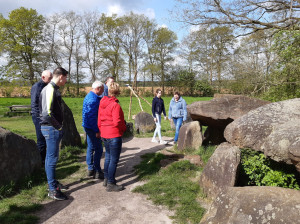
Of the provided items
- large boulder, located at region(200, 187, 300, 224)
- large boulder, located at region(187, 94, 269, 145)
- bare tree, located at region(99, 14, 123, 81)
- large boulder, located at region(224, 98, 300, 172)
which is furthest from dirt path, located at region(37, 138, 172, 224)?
bare tree, located at region(99, 14, 123, 81)

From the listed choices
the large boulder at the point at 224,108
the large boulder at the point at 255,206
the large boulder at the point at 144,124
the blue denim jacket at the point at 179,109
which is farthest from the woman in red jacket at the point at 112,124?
the large boulder at the point at 144,124

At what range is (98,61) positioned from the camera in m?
34.5

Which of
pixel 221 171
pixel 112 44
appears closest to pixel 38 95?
pixel 221 171

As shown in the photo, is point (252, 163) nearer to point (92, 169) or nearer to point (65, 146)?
point (92, 169)

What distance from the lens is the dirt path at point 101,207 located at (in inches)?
130

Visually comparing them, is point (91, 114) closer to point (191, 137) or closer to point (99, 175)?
point (99, 175)

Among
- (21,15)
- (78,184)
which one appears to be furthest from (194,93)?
(78,184)

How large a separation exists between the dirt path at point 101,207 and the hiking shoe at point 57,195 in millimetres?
70

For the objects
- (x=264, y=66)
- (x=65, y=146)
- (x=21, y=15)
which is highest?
(x=21, y=15)

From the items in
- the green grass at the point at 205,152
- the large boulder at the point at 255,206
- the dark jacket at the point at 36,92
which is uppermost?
the dark jacket at the point at 36,92

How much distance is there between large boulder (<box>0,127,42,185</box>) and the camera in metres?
4.00

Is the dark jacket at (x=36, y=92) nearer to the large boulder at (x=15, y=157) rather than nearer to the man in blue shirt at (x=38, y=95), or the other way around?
the man in blue shirt at (x=38, y=95)

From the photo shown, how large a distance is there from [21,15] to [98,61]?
12.3 meters

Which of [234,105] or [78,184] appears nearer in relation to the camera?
[78,184]
